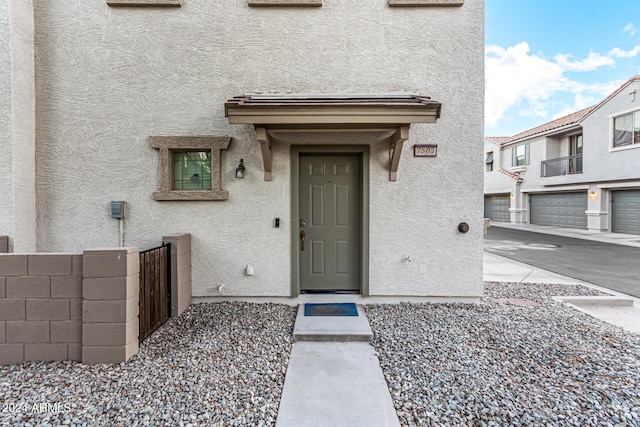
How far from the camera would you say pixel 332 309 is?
4.11 m

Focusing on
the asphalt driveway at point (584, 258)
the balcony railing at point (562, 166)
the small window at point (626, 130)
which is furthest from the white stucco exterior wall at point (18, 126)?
the balcony railing at point (562, 166)

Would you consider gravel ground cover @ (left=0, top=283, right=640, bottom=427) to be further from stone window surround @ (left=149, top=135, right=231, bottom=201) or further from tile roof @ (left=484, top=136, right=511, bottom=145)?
tile roof @ (left=484, top=136, right=511, bottom=145)

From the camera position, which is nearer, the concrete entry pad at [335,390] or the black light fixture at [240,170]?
the concrete entry pad at [335,390]

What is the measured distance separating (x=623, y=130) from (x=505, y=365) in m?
18.1

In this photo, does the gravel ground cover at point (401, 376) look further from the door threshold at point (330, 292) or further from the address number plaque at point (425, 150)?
the address number plaque at point (425, 150)

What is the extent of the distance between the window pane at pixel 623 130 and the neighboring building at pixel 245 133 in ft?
51.1

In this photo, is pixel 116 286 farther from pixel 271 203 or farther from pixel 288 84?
pixel 288 84

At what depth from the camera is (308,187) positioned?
4535 mm

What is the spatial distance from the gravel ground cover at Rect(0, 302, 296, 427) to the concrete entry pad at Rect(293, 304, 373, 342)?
19 cm

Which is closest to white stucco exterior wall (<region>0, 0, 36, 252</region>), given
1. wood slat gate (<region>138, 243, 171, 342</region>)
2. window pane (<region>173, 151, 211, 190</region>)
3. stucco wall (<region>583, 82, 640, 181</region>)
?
window pane (<region>173, 151, 211, 190</region>)

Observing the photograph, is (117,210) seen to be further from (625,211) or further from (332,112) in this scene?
(625,211)

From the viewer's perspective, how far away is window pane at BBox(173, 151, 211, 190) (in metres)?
4.46

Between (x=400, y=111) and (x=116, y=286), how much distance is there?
12.0ft

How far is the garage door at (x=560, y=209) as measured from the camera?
1605 cm
